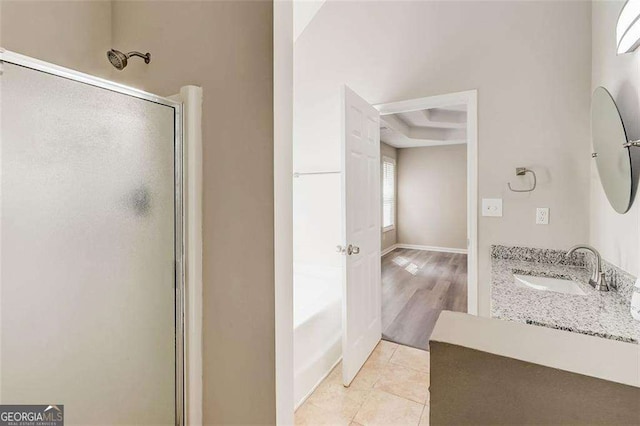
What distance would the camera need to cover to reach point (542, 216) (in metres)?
2.07

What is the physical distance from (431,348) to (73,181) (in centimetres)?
119

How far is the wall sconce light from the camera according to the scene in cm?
110

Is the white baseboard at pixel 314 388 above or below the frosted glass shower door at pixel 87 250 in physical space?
below

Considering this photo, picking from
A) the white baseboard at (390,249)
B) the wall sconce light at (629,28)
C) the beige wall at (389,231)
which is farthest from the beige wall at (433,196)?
the wall sconce light at (629,28)

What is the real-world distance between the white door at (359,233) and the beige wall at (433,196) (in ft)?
15.0

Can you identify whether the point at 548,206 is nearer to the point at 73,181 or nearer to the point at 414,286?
the point at 414,286

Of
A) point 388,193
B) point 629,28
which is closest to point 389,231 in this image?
point 388,193

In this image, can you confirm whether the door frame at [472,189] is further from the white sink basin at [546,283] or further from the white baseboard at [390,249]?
the white baseboard at [390,249]

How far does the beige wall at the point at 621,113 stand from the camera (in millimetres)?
1258

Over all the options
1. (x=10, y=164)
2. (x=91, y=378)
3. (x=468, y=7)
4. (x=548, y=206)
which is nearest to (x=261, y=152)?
(x=10, y=164)

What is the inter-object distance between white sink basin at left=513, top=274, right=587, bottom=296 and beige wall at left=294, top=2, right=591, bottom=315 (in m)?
0.43

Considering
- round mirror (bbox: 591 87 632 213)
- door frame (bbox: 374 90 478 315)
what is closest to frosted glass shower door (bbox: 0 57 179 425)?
round mirror (bbox: 591 87 632 213)

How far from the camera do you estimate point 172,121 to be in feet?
3.83

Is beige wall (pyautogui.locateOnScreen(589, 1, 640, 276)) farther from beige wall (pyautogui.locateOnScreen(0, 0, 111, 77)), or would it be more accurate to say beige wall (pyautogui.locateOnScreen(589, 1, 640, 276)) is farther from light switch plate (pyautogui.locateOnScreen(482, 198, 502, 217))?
beige wall (pyautogui.locateOnScreen(0, 0, 111, 77))
